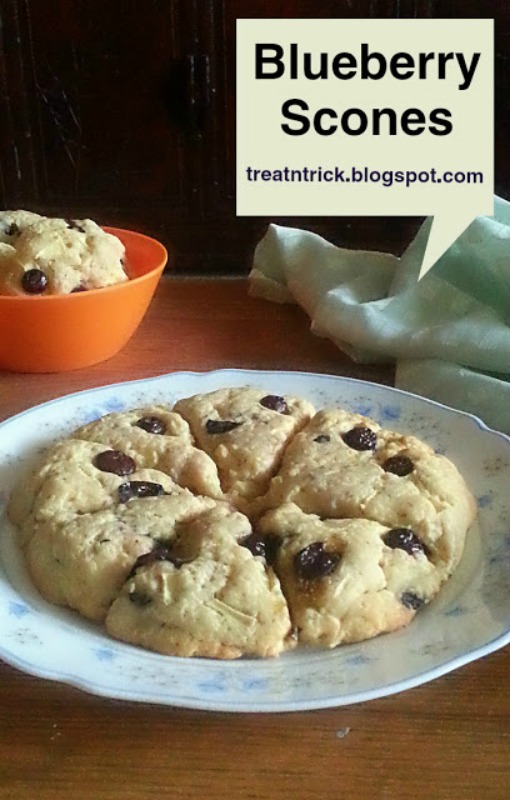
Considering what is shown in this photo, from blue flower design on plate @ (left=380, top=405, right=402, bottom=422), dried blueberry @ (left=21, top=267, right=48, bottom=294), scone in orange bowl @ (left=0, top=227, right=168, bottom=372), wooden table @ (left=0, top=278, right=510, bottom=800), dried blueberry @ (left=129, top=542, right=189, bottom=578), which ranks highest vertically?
dried blueberry @ (left=21, top=267, right=48, bottom=294)

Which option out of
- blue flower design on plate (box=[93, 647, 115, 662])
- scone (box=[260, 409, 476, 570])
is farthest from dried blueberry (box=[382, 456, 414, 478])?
blue flower design on plate (box=[93, 647, 115, 662])

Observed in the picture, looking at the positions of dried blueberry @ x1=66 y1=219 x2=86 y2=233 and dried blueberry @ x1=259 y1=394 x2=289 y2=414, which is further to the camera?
dried blueberry @ x1=66 y1=219 x2=86 y2=233

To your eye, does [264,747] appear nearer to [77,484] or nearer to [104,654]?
[104,654]

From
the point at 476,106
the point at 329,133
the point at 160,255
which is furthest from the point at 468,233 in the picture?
the point at 476,106

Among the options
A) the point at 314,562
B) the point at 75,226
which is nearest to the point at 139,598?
the point at 314,562

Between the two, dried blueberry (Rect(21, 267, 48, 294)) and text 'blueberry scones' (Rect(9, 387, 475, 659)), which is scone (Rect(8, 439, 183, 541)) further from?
dried blueberry (Rect(21, 267, 48, 294))

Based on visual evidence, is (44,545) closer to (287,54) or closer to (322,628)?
(322,628)
